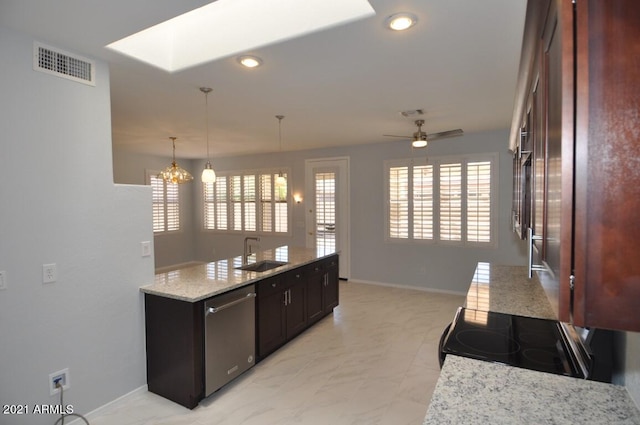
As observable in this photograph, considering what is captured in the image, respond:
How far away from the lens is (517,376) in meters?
1.35

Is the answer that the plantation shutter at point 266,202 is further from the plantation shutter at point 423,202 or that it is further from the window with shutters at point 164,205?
the plantation shutter at point 423,202

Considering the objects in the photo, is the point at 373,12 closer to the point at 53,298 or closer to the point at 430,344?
the point at 53,298

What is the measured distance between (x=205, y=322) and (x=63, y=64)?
208 centimetres

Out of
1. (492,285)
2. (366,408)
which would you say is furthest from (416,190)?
(366,408)

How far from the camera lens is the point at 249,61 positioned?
8.09ft

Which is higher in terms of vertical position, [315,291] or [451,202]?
[451,202]

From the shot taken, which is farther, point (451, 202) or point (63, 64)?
point (451, 202)

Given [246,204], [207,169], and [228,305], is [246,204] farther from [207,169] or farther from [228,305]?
[228,305]

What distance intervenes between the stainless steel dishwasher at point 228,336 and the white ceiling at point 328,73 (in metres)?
1.90

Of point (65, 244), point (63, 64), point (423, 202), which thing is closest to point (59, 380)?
point (65, 244)

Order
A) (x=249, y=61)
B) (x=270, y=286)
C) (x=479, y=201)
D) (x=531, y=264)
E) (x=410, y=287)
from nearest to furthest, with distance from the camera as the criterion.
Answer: (x=531, y=264) → (x=249, y=61) → (x=270, y=286) → (x=479, y=201) → (x=410, y=287)

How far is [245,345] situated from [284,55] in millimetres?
2451

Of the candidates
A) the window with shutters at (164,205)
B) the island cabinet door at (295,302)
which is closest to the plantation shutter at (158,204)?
the window with shutters at (164,205)

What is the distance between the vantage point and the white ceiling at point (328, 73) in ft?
6.09
